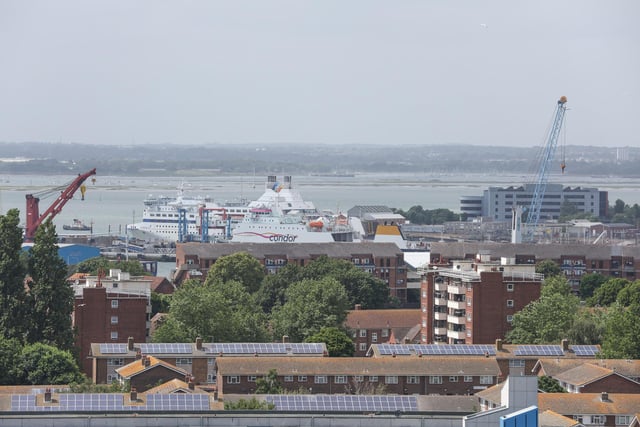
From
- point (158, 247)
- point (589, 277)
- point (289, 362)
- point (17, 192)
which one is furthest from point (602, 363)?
point (17, 192)

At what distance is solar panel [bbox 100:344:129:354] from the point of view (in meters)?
25.7

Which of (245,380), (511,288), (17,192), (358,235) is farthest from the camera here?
(17,192)

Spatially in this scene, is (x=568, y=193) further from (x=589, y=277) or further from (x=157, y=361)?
(x=157, y=361)

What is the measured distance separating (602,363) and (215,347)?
532 cm

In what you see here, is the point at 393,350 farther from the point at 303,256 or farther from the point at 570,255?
the point at 570,255

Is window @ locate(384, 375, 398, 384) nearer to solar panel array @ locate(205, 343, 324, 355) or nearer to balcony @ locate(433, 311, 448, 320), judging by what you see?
solar panel array @ locate(205, 343, 324, 355)

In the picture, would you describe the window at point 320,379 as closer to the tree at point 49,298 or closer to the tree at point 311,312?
the tree at point 49,298

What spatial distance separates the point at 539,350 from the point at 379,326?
9616 mm

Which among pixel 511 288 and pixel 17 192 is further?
pixel 17 192

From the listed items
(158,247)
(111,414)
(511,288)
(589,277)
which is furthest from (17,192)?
(111,414)

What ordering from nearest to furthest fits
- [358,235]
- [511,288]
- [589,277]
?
[511,288] < [589,277] < [358,235]

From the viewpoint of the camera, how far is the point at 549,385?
22.5m

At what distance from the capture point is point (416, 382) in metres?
24.2

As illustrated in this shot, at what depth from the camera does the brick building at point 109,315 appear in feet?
96.1
